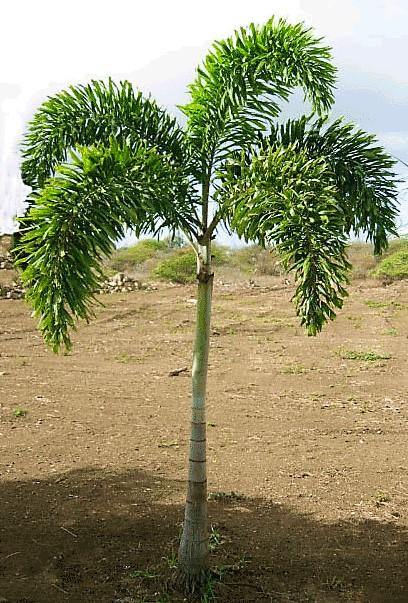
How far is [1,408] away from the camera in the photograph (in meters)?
6.73

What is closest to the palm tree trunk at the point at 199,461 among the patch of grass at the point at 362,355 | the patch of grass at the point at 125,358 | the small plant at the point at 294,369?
the small plant at the point at 294,369

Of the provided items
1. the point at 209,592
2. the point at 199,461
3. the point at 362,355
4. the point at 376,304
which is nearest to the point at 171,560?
the point at 209,592

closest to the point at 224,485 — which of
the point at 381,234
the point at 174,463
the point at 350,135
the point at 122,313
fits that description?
the point at 174,463

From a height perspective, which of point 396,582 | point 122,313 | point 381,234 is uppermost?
point 381,234

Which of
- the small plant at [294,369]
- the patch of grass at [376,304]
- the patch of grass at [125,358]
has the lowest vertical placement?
the small plant at [294,369]

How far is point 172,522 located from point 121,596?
2.91 ft

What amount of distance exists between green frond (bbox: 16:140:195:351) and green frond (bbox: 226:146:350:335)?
396 millimetres

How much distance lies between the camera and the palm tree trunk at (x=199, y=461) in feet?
10.9

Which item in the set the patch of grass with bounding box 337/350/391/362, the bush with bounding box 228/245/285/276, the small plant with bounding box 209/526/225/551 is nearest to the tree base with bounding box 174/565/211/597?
the small plant with bounding box 209/526/225/551

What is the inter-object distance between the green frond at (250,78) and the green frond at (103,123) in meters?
0.14

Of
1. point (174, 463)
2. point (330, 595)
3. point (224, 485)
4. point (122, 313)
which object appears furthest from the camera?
point (122, 313)

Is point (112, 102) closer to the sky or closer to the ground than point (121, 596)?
closer to the sky

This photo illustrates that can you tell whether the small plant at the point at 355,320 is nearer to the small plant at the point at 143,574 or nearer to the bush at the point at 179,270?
the bush at the point at 179,270

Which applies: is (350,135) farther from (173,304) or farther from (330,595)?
(173,304)
